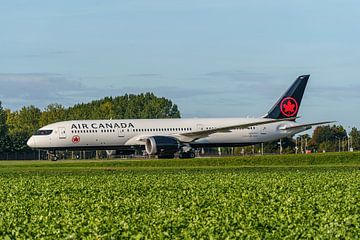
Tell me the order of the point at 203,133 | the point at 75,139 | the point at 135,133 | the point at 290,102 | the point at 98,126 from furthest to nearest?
the point at 290,102
the point at 203,133
the point at 135,133
the point at 98,126
the point at 75,139

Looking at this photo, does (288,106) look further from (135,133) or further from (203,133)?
(135,133)

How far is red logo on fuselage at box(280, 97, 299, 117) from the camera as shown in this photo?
310 feet

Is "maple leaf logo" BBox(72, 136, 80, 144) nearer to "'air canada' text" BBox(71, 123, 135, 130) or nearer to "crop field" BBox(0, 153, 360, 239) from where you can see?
"'air canada' text" BBox(71, 123, 135, 130)

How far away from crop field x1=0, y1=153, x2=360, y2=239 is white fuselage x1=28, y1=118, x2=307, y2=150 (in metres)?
39.0

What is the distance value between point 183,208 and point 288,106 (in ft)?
224

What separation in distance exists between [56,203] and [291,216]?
9.16m

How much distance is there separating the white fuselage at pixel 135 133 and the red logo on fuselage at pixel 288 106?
83.2 inches

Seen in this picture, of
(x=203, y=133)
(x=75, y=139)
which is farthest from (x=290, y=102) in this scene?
(x=75, y=139)

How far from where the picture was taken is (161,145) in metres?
84.8

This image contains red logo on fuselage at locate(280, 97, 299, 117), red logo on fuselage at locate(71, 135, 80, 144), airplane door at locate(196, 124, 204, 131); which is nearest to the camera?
red logo on fuselage at locate(71, 135, 80, 144)

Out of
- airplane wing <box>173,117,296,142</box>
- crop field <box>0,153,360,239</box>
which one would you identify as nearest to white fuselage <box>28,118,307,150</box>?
airplane wing <box>173,117,296,142</box>

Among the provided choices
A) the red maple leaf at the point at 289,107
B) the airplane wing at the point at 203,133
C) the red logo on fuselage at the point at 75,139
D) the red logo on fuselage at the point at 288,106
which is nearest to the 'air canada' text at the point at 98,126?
the red logo on fuselage at the point at 75,139

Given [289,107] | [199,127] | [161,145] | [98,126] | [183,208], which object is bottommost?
[183,208]

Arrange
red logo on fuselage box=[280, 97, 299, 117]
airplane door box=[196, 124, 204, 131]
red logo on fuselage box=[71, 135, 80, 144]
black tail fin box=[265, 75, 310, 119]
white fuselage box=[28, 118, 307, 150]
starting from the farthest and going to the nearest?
red logo on fuselage box=[280, 97, 299, 117]
black tail fin box=[265, 75, 310, 119]
airplane door box=[196, 124, 204, 131]
white fuselage box=[28, 118, 307, 150]
red logo on fuselage box=[71, 135, 80, 144]
